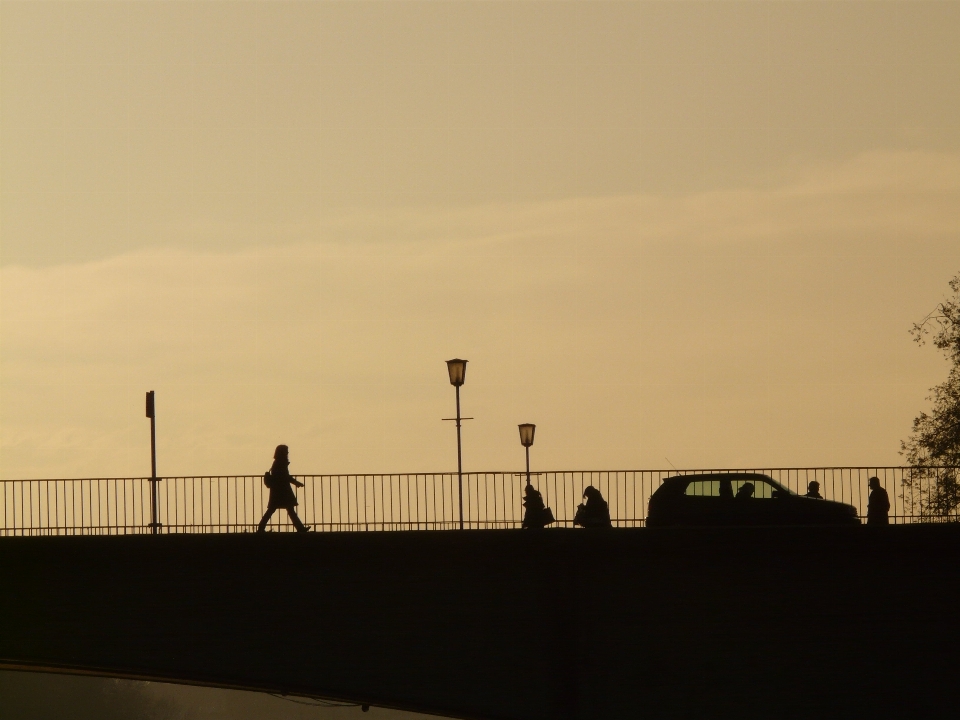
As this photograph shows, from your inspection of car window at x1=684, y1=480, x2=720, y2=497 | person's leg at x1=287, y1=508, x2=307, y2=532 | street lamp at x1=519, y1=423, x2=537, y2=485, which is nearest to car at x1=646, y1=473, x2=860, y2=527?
car window at x1=684, y1=480, x2=720, y2=497

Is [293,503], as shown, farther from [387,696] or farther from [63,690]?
[63,690]

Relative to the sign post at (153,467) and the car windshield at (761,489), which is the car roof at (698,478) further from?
the sign post at (153,467)

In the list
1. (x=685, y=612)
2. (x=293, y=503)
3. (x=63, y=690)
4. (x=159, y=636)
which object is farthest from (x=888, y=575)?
(x=63, y=690)

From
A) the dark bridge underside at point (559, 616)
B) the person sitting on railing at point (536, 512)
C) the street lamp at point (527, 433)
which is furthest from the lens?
the street lamp at point (527, 433)

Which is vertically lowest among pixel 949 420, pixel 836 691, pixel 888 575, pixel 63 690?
pixel 63 690

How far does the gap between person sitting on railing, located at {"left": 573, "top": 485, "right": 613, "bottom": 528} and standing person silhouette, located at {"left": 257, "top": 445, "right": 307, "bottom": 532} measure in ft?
13.7

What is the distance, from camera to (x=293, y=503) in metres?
20.5

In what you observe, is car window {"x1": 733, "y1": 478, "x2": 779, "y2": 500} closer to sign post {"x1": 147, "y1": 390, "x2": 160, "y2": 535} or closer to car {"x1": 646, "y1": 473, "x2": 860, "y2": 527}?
car {"x1": 646, "y1": 473, "x2": 860, "y2": 527}

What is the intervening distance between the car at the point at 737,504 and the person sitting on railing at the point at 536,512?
1.86 meters

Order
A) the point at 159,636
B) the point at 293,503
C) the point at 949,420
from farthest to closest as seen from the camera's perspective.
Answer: the point at 949,420 < the point at 293,503 < the point at 159,636

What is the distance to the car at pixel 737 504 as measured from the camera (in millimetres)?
20984

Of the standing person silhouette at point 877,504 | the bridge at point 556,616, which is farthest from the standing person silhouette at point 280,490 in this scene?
the standing person silhouette at point 877,504

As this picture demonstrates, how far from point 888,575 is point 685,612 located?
2.94 m

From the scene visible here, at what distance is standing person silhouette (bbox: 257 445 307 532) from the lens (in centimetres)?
2039
